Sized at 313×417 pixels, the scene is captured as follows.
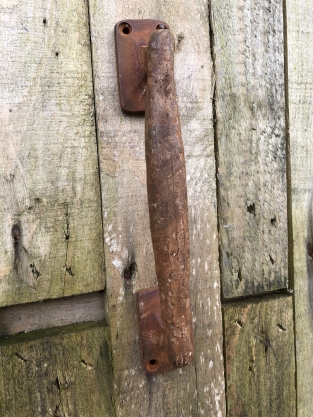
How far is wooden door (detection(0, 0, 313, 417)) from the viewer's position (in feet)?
1.75

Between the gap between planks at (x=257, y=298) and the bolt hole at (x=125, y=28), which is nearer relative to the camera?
the bolt hole at (x=125, y=28)

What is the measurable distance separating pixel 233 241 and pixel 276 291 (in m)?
0.13

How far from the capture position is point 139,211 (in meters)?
0.58

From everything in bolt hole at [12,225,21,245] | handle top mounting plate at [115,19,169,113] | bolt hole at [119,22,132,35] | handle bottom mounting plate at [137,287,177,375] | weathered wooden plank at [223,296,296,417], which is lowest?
weathered wooden plank at [223,296,296,417]

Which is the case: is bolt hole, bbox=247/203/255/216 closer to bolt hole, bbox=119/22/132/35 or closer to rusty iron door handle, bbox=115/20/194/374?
rusty iron door handle, bbox=115/20/194/374

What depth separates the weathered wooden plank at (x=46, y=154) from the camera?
520mm

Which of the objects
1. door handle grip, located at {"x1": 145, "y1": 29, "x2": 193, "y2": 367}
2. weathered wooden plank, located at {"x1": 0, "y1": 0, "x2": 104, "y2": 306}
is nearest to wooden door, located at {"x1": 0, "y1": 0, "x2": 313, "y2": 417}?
weathered wooden plank, located at {"x1": 0, "y1": 0, "x2": 104, "y2": 306}

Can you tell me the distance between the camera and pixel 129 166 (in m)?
0.57

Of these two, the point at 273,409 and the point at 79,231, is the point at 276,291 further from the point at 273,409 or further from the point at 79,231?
the point at 79,231

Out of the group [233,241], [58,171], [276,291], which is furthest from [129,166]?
[276,291]

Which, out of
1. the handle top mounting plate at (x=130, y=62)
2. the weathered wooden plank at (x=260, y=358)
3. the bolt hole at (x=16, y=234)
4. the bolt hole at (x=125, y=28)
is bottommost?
the weathered wooden plank at (x=260, y=358)

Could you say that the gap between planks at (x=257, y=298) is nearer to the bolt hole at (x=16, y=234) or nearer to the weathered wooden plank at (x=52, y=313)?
the weathered wooden plank at (x=52, y=313)

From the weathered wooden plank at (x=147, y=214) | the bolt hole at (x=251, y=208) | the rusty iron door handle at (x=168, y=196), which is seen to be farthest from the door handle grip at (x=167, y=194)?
the bolt hole at (x=251, y=208)

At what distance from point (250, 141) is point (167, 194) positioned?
24cm
